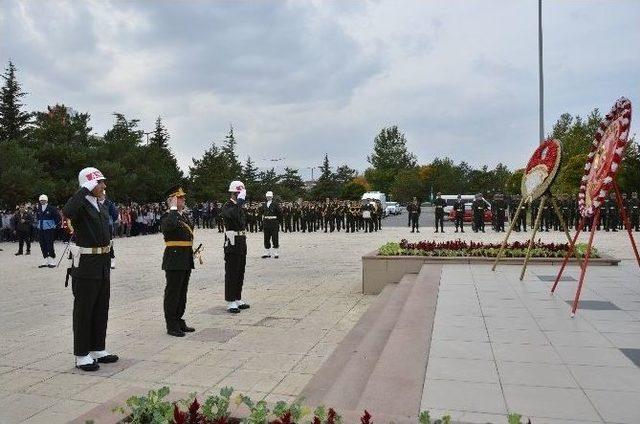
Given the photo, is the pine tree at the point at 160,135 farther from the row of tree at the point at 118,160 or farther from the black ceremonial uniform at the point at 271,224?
the black ceremonial uniform at the point at 271,224

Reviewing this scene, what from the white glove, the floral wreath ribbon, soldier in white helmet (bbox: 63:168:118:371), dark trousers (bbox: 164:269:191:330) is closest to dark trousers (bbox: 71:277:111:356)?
soldier in white helmet (bbox: 63:168:118:371)

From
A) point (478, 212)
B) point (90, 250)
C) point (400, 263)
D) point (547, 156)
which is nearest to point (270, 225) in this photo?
point (400, 263)

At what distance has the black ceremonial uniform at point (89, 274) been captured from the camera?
5461 mm

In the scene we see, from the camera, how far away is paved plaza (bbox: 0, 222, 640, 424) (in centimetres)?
393

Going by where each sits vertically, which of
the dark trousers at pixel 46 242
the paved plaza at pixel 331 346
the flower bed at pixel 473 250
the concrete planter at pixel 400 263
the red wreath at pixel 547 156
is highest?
the red wreath at pixel 547 156

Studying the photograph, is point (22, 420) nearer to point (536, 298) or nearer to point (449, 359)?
point (449, 359)

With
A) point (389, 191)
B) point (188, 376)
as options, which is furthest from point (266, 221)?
point (389, 191)

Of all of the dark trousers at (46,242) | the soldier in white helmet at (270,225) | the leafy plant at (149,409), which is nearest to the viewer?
the leafy plant at (149,409)

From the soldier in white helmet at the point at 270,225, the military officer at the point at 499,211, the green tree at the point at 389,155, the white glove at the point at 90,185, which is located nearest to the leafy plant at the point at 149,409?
the white glove at the point at 90,185

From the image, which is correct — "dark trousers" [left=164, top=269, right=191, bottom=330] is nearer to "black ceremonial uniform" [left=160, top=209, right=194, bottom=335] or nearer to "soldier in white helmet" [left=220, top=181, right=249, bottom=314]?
"black ceremonial uniform" [left=160, top=209, right=194, bottom=335]

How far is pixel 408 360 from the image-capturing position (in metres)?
4.64

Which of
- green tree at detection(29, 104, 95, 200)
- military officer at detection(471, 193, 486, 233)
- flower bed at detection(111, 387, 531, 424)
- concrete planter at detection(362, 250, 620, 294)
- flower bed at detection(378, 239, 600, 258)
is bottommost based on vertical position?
A: flower bed at detection(111, 387, 531, 424)

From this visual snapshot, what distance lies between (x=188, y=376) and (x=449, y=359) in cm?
239

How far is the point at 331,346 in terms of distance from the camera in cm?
612
